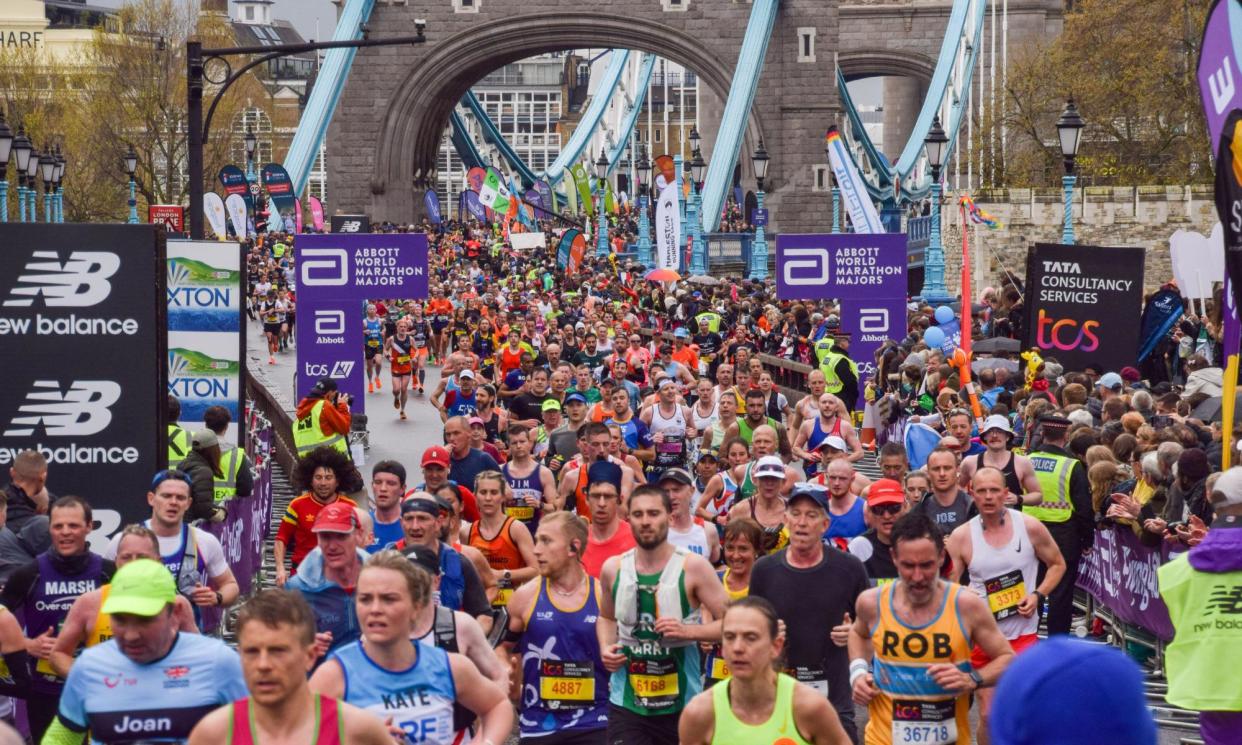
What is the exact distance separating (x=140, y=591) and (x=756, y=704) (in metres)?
1.74

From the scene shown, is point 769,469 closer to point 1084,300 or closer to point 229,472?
point 229,472

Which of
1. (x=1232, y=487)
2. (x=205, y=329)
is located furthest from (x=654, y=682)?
(x=205, y=329)

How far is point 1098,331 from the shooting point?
656 inches

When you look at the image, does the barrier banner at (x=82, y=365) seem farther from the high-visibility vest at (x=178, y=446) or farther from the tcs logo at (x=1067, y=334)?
the tcs logo at (x=1067, y=334)

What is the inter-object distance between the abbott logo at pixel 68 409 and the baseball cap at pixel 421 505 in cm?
266

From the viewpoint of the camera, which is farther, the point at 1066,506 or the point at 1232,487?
the point at 1066,506

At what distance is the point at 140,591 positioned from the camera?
225 inches

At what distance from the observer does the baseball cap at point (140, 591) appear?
5676 millimetres

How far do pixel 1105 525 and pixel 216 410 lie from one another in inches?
209

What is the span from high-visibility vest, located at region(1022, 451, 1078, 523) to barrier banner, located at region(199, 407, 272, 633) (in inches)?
164

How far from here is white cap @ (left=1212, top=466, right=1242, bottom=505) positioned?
23.4 ft

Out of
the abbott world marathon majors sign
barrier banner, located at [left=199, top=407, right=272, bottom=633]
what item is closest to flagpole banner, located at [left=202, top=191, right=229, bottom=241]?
the abbott world marathon majors sign

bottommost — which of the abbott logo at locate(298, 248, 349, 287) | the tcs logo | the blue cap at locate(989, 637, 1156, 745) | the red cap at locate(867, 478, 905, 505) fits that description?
the red cap at locate(867, 478, 905, 505)

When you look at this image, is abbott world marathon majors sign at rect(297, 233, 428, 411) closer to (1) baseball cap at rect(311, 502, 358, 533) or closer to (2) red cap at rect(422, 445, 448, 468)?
(2) red cap at rect(422, 445, 448, 468)
